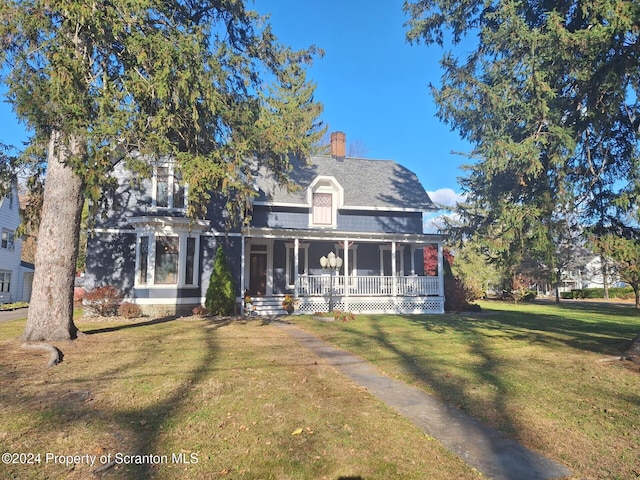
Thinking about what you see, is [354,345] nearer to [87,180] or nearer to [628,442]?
[628,442]

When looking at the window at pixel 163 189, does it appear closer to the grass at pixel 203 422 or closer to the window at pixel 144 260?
the window at pixel 144 260

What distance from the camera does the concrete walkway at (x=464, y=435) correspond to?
11.6ft

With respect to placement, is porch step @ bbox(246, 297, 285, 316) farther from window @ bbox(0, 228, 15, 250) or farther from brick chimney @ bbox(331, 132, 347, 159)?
window @ bbox(0, 228, 15, 250)

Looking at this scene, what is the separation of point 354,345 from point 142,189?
12.6m

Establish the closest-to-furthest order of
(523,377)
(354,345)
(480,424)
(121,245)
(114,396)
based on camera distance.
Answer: (480,424)
(114,396)
(523,377)
(354,345)
(121,245)

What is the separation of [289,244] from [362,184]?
5.69 m

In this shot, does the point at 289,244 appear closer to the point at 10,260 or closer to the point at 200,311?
the point at 200,311

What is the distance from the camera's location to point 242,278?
17734 mm

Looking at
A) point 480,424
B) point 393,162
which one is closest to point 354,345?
point 480,424

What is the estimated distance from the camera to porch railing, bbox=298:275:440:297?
1866 centimetres

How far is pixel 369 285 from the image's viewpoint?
19.4 meters

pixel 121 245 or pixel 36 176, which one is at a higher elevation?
pixel 36 176

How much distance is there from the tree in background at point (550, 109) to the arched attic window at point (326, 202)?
8.81 meters

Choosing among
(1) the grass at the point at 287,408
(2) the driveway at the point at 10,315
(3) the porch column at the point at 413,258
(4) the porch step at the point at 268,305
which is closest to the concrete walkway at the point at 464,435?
(1) the grass at the point at 287,408
